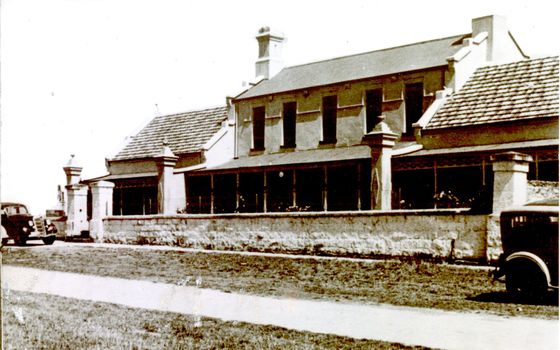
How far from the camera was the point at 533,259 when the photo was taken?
843 cm

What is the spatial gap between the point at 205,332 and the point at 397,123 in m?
13.7

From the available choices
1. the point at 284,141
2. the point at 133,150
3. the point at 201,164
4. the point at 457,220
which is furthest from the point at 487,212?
the point at 133,150

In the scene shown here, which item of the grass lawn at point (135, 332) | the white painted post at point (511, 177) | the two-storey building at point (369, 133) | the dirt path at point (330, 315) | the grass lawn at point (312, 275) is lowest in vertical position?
the grass lawn at point (135, 332)

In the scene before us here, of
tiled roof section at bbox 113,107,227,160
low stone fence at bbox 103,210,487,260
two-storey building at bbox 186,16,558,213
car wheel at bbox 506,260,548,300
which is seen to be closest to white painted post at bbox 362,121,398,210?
two-storey building at bbox 186,16,558,213

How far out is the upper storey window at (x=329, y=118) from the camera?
2252cm

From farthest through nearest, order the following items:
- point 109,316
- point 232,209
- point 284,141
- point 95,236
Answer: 1. point 284,141
2. point 232,209
3. point 95,236
4. point 109,316

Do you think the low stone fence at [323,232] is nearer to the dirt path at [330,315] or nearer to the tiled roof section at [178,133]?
the dirt path at [330,315]

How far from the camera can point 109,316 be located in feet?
30.4

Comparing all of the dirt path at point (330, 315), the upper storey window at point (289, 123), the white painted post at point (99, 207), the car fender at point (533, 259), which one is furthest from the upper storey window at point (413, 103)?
the car fender at point (533, 259)

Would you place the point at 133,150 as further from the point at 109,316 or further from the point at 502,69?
the point at 109,316

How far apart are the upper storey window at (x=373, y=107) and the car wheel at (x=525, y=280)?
496 inches

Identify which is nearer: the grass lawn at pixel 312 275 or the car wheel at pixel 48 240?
the grass lawn at pixel 312 275

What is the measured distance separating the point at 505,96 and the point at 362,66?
8.24 m

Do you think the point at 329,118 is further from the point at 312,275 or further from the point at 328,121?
the point at 312,275
